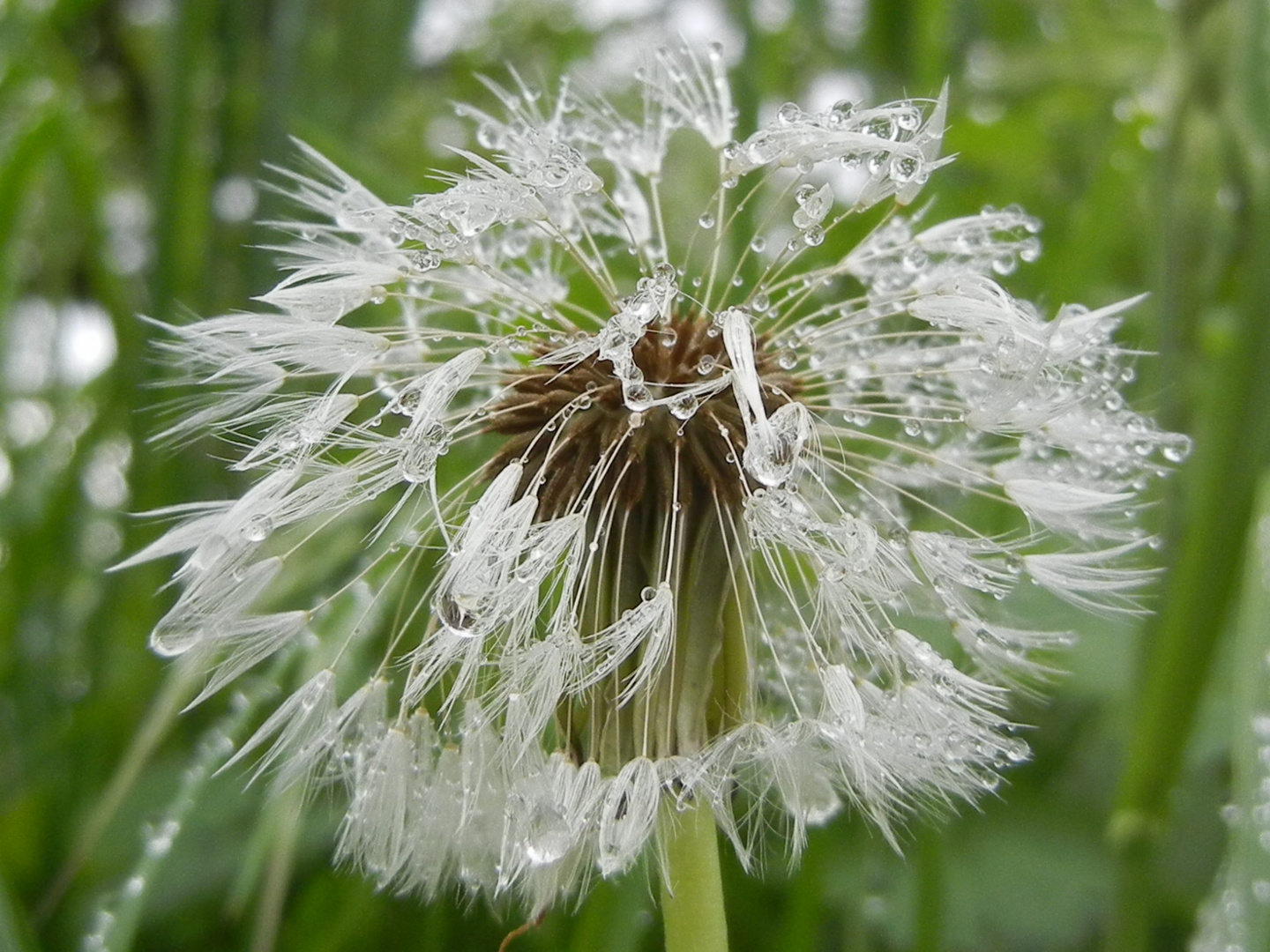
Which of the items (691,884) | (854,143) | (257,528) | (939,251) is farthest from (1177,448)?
(257,528)

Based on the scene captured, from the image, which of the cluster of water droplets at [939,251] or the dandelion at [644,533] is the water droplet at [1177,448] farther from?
the cluster of water droplets at [939,251]

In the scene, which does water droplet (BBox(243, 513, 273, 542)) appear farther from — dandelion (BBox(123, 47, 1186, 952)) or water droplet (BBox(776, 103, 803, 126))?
water droplet (BBox(776, 103, 803, 126))

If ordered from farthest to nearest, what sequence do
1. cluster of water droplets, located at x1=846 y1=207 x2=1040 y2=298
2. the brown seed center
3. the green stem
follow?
cluster of water droplets, located at x1=846 y1=207 x2=1040 y2=298, the brown seed center, the green stem

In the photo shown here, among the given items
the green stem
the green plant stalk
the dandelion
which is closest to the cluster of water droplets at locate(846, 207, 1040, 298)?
the dandelion

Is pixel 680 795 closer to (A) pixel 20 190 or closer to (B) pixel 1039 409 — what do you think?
(B) pixel 1039 409

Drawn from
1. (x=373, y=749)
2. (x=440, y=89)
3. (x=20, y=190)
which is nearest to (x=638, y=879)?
(x=373, y=749)

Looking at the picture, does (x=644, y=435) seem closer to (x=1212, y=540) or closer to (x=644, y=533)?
(x=644, y=533)
